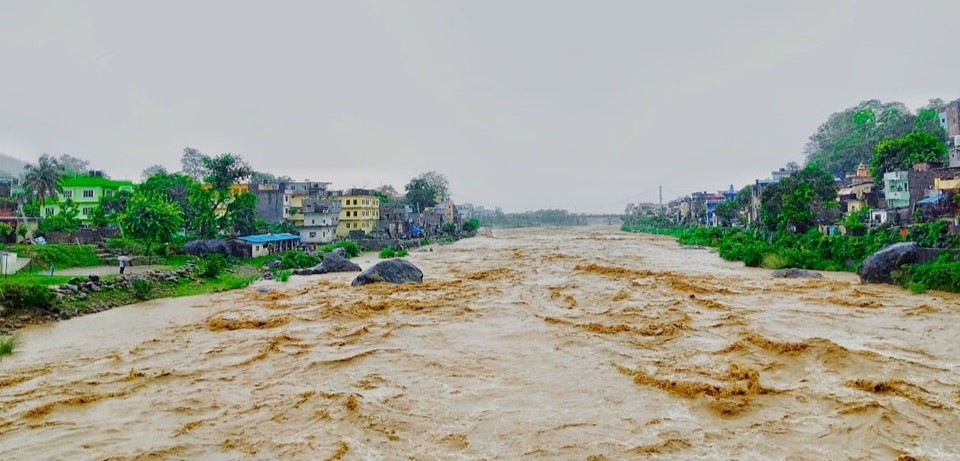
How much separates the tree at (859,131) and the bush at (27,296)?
6848cm

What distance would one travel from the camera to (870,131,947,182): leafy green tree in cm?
4056

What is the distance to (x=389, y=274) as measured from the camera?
81.7 ft

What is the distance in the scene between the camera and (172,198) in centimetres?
4778

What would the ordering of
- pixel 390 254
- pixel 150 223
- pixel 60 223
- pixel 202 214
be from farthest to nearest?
pixel 390 254 → pixel 202 214 → pixel 60 223 → pixel 150 223

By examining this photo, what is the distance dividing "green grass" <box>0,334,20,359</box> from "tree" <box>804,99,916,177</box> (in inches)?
2731

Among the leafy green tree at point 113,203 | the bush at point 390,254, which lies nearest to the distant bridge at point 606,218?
the bush at point 390,254

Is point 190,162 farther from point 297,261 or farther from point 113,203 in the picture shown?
point 297,261

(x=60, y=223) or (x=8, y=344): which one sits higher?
(x=60, y=223)

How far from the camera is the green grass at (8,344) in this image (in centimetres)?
1197

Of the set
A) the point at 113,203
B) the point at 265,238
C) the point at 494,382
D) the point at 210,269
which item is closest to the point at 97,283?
the point at 210,269

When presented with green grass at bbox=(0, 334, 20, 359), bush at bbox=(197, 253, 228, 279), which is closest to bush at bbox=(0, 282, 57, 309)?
green grass at bbox=(0, 334, 20, 359)

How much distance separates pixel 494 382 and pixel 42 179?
43152 millimetres

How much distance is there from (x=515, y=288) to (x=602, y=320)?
8109mm

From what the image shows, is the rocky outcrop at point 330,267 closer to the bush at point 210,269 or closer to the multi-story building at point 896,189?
the bush at point 210,269
